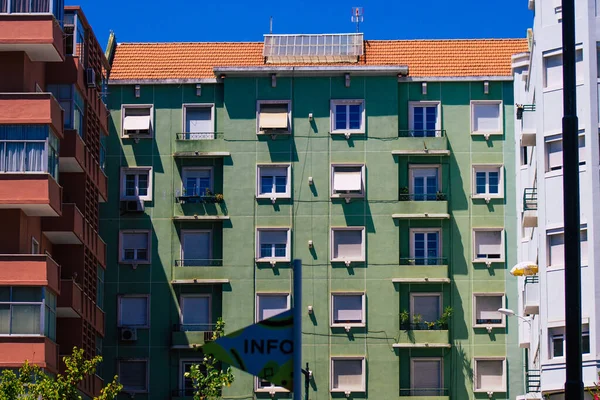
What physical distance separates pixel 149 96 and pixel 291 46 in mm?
7412

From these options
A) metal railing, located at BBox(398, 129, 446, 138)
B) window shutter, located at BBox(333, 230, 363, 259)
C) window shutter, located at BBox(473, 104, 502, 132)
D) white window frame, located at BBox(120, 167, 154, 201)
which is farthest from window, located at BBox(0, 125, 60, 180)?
window shutter, located at BBox(473, 104, 502, 132)

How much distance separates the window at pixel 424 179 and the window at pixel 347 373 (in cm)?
819

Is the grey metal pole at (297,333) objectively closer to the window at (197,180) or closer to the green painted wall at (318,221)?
the green painted wall at (318,221)

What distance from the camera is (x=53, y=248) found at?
55.7 meters

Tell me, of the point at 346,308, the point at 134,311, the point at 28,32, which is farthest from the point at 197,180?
the point at 28,32

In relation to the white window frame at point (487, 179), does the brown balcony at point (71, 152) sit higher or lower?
lower

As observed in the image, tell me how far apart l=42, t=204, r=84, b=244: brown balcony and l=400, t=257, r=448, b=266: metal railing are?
60.2 ft

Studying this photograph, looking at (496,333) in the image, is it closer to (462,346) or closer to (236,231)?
(462,346)

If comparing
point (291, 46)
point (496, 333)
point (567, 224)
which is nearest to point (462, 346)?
point (496, 333)

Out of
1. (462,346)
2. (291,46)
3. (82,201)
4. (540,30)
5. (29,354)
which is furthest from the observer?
(291,46)

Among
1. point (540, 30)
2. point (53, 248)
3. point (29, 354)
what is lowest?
point (29, 354)

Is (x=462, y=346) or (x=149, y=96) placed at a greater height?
(x=149, y=96)

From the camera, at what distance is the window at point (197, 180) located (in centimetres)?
6869

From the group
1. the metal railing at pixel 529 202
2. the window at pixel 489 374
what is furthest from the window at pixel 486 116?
the metal railing at pixel 529 202
